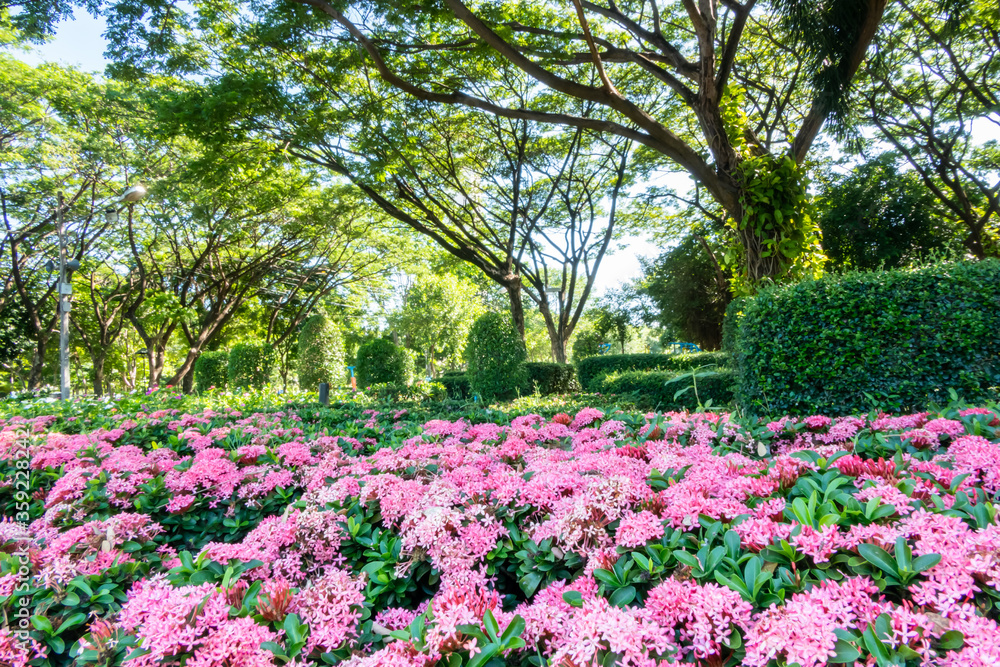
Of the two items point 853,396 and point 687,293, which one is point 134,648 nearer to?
point 853,396

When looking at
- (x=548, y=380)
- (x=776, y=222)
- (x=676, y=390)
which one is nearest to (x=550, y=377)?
(x=548, y=380)

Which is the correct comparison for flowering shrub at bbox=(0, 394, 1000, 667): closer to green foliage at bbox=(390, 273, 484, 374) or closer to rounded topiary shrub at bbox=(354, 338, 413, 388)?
rounded topiary shrub at bbox=(354, 338, 413, 388)

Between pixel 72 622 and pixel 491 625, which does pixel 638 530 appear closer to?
pixel 491 625

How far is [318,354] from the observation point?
44.7ft

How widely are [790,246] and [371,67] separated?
26.1 feet

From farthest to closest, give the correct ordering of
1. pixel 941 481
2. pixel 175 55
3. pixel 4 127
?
pixel 4 127 < pixel 175 55 < pixel 941 481

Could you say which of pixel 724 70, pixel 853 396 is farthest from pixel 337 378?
pixel 853 396

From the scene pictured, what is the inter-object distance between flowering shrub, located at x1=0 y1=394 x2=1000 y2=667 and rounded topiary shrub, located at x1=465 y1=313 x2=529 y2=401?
8.64 meters

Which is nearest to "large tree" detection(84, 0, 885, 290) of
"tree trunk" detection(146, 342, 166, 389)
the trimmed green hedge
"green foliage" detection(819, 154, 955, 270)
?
the trimmed green hedge

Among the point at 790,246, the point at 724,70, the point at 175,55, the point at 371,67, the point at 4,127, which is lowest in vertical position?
the point at 790,246

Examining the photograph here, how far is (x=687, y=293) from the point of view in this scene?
66.7 feet

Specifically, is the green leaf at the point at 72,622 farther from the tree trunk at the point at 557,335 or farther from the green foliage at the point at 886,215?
the green foliage at the point at 886,215

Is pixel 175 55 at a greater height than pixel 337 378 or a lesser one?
greater

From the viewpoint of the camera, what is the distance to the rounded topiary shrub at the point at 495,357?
1077 centimetres
